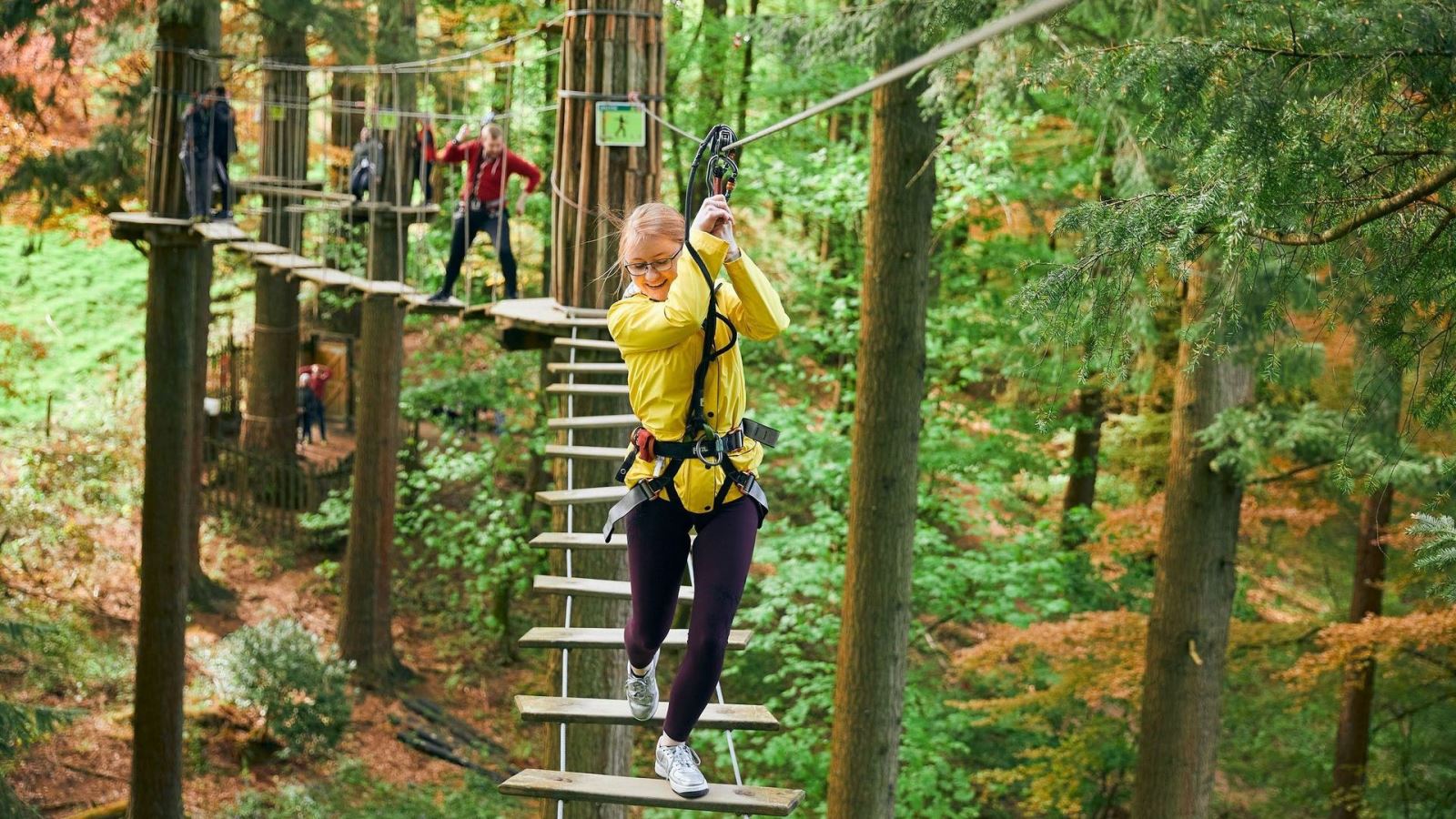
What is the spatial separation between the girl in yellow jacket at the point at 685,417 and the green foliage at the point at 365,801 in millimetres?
6974

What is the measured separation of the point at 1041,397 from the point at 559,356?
17.3 ft

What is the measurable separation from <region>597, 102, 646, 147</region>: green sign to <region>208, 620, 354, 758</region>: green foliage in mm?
6465

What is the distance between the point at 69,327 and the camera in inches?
575

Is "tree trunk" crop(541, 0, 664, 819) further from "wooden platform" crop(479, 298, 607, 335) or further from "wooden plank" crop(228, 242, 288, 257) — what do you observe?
"wooden plank" crop(228, 242, 288, 257)

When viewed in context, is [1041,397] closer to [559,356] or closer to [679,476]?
[559,356]

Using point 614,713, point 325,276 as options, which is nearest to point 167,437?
point 325,276

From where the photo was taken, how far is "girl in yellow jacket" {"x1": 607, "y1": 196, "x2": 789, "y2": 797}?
2953 millimetres

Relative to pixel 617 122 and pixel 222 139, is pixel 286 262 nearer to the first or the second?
pixel 222 139

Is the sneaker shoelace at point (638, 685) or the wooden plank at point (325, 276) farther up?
the wooden plank at point (325, 276)

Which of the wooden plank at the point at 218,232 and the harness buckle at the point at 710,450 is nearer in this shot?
the harness buckle at the point at 710,450

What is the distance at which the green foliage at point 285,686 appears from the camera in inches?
397

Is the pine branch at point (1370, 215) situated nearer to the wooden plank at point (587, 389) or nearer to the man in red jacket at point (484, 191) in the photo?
the wooden plank at point (587, 389)

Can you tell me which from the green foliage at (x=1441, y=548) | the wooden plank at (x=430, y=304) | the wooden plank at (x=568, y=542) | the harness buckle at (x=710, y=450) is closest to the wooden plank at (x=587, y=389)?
the wooden plank at (x=568, y=542)

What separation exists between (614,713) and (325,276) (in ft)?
17.4
